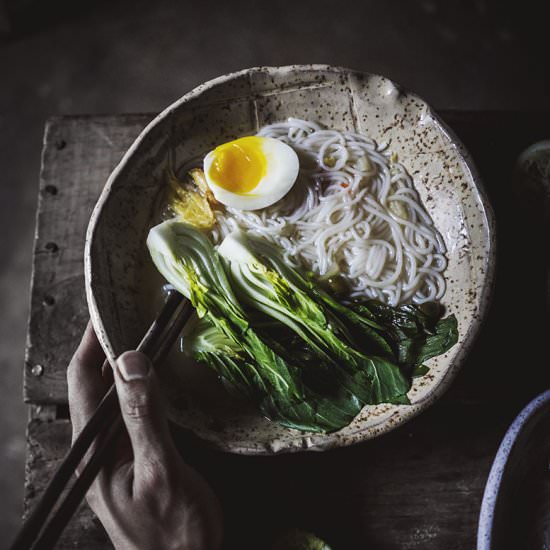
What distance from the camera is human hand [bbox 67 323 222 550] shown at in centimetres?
188

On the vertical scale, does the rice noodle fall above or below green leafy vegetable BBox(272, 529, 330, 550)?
above

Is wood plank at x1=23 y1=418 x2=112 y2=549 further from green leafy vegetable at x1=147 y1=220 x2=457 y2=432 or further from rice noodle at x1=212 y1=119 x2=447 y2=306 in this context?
rice noodle at x1=212 y1=119 x2=447 y2=306

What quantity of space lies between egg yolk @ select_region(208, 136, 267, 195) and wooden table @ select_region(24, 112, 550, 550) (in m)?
0.66

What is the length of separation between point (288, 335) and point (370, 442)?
600mm

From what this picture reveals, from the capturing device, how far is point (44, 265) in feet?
8.85

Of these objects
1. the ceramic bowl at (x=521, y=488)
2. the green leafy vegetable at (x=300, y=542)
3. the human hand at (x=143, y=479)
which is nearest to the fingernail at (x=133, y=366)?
the human hand at (x=143, y=479)

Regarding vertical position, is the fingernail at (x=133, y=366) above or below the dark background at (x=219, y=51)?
below

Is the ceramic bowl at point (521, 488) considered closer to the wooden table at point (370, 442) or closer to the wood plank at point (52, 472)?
the wooden table at point (370, 442)

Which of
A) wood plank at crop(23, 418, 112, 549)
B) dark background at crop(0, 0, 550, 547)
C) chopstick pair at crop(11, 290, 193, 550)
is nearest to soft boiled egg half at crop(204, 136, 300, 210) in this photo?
chopstick pair at crop(11, 290, 193, 550)

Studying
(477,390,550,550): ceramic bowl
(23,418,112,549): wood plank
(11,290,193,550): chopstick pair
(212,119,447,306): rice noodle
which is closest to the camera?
(11,290,193,550): chopstick pair

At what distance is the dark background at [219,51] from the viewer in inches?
173

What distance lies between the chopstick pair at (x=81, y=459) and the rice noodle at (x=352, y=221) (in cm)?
53

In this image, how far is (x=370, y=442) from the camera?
2.54 metres

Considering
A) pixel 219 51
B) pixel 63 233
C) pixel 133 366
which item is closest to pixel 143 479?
pixel 133 366
